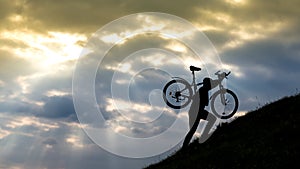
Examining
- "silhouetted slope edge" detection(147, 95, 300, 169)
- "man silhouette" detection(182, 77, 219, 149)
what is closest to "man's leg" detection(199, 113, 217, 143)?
"man silhouette" detection(182, 77, 219, 149)

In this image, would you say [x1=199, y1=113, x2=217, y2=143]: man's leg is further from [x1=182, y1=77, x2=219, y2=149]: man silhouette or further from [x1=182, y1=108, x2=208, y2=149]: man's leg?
[x1=182, y1=108, x2=208, y2=149]: man's leg

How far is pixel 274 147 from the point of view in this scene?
24562 mm

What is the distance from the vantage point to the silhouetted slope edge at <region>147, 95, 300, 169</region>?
76.5ft

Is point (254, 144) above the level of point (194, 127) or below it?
below

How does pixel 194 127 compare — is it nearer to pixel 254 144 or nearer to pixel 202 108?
pixel 202 108

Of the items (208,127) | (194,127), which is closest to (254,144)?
(208,127)

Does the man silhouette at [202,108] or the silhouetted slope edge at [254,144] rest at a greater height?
the man silhouette at [202,108]

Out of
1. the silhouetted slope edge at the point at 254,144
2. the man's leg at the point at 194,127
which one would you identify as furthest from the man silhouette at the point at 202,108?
the silhouetted slope edge at the point at 254,144

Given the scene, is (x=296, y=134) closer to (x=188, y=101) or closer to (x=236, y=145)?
(x=236, y=145)

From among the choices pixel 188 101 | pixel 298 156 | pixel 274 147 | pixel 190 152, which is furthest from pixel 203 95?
pixel 298 156

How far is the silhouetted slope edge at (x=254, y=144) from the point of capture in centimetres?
2333

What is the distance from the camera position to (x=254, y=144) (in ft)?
86.3

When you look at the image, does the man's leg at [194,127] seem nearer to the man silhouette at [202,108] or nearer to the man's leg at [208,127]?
the man silhouette at [202,108]

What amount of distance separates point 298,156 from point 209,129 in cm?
1004
